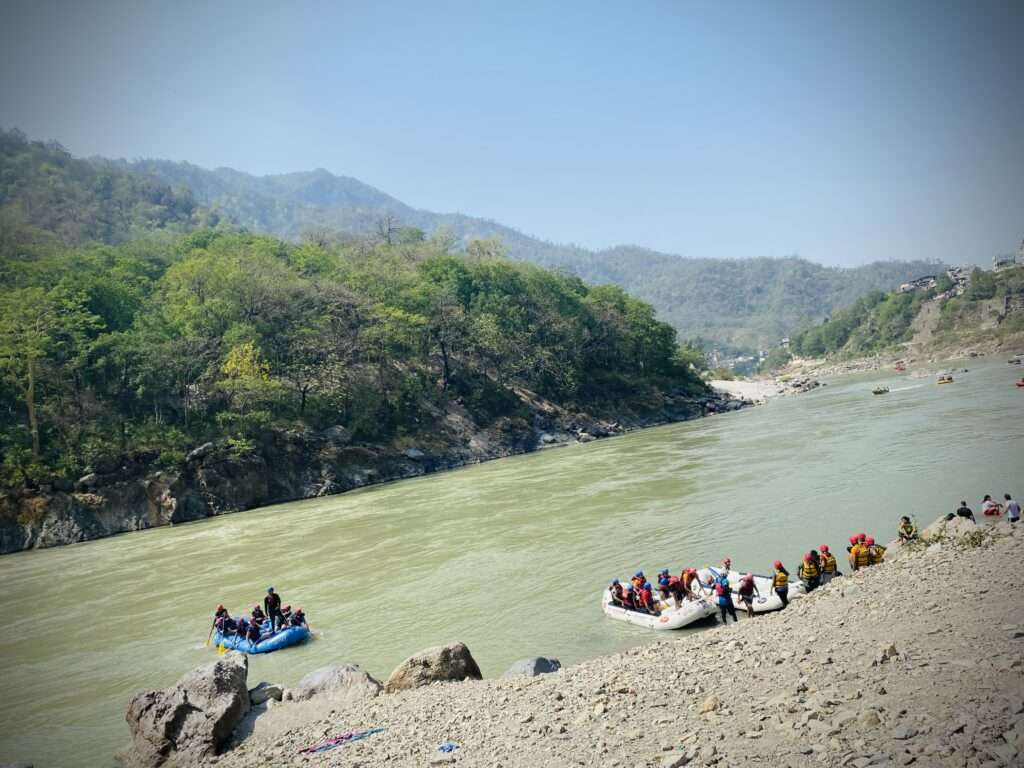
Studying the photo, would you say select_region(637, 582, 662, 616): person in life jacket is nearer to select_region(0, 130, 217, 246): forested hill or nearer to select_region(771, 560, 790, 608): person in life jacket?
select_region(771, 560, 790, 608): person in life jacket

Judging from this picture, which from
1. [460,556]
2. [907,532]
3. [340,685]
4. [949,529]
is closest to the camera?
[340,685]

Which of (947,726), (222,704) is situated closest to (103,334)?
(222,704)

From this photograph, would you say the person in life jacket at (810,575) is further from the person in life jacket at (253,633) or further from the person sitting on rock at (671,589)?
the person in life jacket at (253,633)

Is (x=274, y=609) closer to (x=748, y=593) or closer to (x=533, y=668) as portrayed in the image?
(x=533, y=668)

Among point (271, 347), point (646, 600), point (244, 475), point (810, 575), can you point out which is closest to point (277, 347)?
point (271, 347)

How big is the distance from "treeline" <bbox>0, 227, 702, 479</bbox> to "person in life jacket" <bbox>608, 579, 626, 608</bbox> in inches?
1501

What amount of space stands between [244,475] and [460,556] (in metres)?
28.9

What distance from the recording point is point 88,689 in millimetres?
16375

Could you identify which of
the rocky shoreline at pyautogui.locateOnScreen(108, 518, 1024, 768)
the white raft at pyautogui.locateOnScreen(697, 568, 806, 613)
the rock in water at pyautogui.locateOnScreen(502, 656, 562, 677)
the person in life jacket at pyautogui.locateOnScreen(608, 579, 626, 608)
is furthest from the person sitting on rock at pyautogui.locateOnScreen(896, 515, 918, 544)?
the rock in water at pyautogui.locateOnScreen(502, 656, 562, 677)

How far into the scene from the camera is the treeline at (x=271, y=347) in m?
46.1

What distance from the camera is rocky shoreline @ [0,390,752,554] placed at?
132ft

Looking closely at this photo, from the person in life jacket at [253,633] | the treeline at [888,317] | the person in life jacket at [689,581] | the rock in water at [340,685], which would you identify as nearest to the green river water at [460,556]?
the person in life jacket at [253,633]

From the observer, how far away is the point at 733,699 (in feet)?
28.9

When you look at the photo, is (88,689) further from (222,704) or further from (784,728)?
(784,728)
